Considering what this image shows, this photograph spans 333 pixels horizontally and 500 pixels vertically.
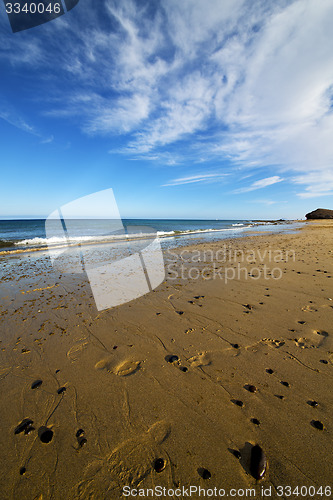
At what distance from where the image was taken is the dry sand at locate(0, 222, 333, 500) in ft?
6.30

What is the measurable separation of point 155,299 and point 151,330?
1736mm

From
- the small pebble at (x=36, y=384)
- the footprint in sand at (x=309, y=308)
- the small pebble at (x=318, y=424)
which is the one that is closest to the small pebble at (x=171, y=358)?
the small pebble at (x=318, y=424)

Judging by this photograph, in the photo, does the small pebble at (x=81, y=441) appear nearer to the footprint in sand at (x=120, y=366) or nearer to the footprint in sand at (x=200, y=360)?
the footprint in sand at (x=120, y=366)

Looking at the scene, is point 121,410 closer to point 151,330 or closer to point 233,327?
point 151,330

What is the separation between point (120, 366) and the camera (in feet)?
11.0

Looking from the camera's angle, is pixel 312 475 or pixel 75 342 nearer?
pixel 312 475

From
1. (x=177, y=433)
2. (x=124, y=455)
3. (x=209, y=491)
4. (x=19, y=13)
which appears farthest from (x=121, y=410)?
(x=19, y=13)

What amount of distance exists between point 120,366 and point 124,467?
1.46 metres

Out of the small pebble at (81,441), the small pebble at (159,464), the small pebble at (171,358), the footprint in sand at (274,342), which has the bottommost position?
the small pebble at (81,441)

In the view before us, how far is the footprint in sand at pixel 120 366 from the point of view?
10.6 ft

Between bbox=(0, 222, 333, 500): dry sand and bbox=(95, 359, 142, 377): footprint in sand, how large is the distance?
0.02m

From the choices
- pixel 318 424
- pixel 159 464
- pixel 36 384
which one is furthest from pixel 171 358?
pixel 36 384

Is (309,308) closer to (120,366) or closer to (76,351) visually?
(120,366)

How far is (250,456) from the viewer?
6.52 ft
